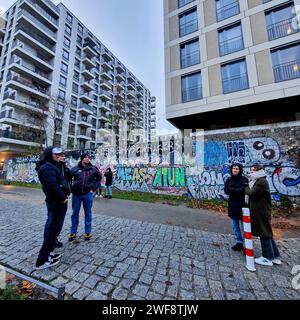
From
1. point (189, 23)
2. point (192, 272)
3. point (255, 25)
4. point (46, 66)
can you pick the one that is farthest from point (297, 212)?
point (46, 66)

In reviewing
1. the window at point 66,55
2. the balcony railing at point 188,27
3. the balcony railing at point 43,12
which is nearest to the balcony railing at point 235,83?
the balcony railing at point 188,27

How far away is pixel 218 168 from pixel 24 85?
3283cm

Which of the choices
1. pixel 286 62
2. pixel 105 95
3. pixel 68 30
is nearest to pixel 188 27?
pixel 286 62

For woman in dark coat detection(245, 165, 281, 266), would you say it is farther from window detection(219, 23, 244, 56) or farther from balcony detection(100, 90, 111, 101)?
balcony detection(100, 90, 111, 101)

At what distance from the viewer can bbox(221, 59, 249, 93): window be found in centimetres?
1330

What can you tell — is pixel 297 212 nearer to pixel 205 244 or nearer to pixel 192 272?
pixel 205 244

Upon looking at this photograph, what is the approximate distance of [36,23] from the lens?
28.8 metres

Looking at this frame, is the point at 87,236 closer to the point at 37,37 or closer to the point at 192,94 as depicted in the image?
the point at 192,94

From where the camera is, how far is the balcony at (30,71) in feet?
86.4

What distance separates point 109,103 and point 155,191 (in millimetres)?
41666

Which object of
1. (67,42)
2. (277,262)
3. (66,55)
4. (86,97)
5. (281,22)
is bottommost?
(277,262)

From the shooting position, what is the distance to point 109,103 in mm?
46281
